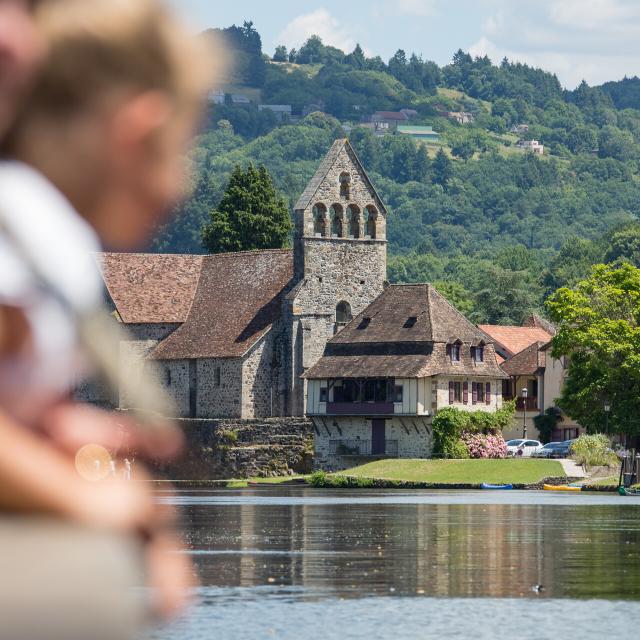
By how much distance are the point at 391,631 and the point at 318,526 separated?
26348 mm

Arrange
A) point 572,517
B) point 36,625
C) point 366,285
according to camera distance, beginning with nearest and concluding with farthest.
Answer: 1. point 36,625
2. point 572,517
3. point 366,285

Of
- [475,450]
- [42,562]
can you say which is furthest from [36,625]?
[475,450]

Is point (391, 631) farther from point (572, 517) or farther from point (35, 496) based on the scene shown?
point (572, 517)

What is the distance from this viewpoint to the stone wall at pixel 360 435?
90.7 m

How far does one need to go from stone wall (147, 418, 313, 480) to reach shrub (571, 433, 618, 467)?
18.0 meters

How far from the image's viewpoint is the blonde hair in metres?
2.45

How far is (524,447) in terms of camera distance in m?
102

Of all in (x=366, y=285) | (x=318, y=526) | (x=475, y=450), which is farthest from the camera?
(x=366, y=285)

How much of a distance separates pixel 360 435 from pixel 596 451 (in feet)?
53.4

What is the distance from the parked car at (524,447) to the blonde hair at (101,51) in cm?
9592

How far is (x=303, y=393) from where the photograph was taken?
9525cm

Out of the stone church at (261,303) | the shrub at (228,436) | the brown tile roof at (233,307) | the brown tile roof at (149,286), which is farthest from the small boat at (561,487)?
the brown tile roof at (149,286)

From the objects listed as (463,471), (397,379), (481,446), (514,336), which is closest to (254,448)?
(397,379)

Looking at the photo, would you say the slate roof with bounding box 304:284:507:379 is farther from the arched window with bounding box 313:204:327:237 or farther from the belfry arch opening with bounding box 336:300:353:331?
the arched window with bounding box 313:204:327:237
